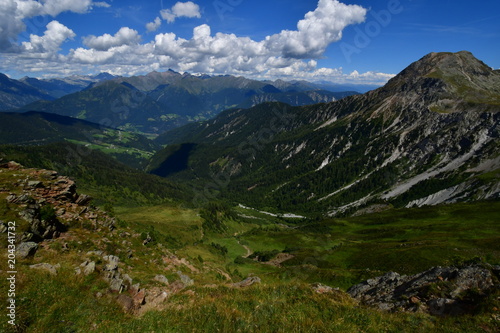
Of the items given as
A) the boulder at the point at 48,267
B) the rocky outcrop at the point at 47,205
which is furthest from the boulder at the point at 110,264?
the rocky outcrop at the point at 47,205

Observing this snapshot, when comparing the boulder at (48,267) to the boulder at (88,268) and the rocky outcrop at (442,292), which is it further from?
the rocky outcrop at (442,292)

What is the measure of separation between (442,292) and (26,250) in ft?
114

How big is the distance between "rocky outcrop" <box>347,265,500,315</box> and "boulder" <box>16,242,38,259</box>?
3079 cm

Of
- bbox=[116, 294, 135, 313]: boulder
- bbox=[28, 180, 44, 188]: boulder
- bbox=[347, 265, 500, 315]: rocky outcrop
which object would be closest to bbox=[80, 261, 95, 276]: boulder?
bbox=[116, 294, 135, 313]: boulder

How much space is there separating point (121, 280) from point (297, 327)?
1487cm

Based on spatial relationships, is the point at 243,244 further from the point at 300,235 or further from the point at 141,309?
the point at 141,309

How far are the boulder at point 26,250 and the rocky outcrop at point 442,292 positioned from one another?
30.8 metres

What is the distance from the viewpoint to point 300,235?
13438 cm

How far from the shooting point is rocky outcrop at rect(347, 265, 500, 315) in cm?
1891

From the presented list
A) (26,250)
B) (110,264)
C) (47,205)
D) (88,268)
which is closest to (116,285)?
(88,268)

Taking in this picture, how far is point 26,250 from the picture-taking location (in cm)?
2064

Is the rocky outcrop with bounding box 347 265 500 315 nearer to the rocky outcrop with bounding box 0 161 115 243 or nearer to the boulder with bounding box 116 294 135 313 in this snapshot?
the boulder with bounding box 116 294 135 313

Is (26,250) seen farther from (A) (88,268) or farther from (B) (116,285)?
(B) (116,285)

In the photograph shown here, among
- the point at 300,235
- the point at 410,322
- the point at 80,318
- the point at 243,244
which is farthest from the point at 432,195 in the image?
the point at 80,318
